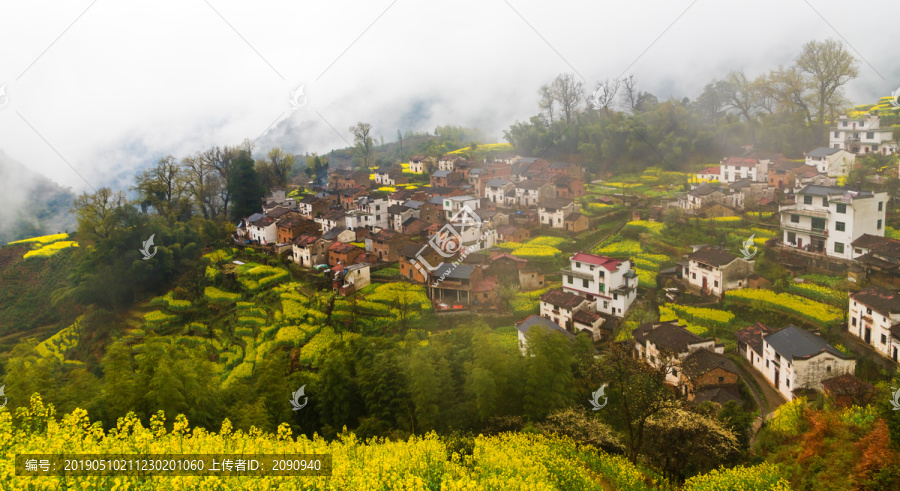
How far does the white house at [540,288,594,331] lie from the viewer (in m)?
17.7

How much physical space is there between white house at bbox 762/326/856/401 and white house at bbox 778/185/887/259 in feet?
20.4

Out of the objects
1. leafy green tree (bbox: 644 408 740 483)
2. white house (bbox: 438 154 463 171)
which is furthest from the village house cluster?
white house (bbox: 438 154 463 171)

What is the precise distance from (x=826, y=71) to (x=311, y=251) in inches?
1138

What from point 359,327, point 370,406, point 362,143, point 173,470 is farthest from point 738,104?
point 173,470

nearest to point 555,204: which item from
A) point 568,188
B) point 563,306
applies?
point 568,188

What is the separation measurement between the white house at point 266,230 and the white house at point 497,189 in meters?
10.9

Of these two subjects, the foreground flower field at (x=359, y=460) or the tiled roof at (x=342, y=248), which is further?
the tiled roof at (x=342, y=248)

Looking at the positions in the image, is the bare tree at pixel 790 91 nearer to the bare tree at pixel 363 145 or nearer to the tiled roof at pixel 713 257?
the tiled roof at pixel 713 257

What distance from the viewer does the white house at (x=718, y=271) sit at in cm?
1781

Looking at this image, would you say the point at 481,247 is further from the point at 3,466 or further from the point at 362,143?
the point at 362,143

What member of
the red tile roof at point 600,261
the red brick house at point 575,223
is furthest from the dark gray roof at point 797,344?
the red brick house at point 575,223

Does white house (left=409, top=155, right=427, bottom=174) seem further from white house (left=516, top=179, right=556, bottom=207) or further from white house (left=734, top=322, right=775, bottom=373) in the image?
white house (left=734, top=322, right=775, bottom=373)

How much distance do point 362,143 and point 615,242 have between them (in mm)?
25270

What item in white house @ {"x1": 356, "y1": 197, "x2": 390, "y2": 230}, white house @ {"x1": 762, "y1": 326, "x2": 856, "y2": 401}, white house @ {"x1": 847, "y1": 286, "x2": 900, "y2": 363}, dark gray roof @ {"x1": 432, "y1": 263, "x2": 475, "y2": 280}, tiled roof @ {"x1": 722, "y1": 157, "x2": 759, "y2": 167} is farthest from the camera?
tiled roof @ {"x1": 722, "y1": 157, "x2": 759, "y2": 167}
